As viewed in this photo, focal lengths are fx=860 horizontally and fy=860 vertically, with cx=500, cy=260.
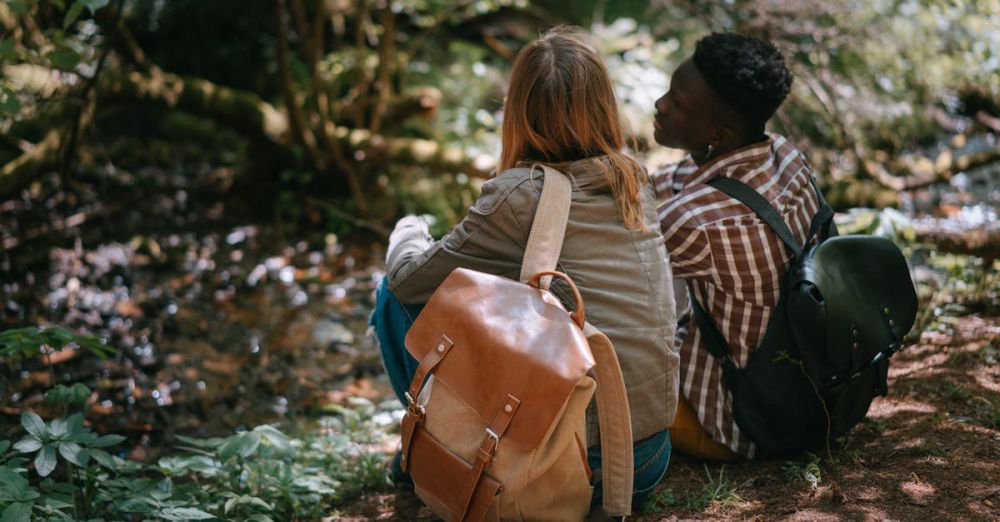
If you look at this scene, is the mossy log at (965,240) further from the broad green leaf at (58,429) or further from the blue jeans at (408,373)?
the broad green leaf at (58,429)

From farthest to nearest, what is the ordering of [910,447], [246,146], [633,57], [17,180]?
[633,57], [246,146], [17,180], [910,447]

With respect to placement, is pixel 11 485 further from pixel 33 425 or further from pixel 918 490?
pixel 918 490

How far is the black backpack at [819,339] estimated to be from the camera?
2.37 meters

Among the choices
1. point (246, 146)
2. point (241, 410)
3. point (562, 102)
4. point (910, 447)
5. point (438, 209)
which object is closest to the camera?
point (562, 102)

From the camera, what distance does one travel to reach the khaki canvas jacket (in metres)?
2.21

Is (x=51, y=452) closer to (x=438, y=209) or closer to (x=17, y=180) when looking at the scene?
(x=17, y=180)

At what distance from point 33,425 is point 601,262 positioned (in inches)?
64.3

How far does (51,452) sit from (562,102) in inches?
66.0

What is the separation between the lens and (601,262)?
2236mm

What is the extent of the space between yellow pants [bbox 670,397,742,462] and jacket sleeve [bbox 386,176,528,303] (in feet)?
2.65

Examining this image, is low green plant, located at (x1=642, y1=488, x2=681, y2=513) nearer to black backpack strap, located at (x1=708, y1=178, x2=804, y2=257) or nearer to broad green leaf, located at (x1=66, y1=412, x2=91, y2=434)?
black backpack strap, located at (x1=708, y1=178, x2=804, y2=257)

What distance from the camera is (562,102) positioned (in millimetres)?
2301

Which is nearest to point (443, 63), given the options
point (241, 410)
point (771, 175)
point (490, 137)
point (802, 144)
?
point (490, 137)

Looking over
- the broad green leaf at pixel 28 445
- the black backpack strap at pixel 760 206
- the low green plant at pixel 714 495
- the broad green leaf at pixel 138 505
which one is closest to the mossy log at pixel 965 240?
the black backpack strap at pixel 760 206
